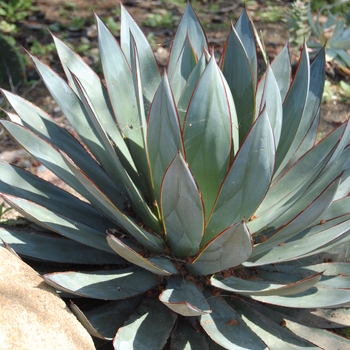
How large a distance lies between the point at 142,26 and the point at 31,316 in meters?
3.77

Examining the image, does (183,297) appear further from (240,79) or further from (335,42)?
(335,42)

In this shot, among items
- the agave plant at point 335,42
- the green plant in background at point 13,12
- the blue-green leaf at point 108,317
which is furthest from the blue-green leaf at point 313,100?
the green plant in background at point 13,12

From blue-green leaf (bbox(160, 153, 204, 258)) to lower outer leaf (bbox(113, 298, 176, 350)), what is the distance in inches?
9.1

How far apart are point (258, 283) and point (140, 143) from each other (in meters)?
0.76

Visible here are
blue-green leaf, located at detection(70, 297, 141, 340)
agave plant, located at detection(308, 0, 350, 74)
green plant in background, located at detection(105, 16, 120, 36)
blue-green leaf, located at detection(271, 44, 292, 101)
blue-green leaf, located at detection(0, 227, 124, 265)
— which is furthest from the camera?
green plant in background, located at detection(105, 16, 120, 36)

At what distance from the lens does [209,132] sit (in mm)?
1581

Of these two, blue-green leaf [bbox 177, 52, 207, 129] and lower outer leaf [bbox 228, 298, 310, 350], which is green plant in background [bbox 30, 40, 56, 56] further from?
lower outer leaf [bbox 228, 298, 310, 350]

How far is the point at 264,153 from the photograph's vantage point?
58.7 inches

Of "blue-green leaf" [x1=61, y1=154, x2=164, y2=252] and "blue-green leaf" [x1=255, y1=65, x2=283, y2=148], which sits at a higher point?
"blue-green leaf" [x1=255, y1=65, x2=283, y2=148]

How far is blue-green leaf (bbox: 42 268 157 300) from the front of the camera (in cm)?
152

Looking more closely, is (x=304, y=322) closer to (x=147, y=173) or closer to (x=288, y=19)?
(x=147, y=173)

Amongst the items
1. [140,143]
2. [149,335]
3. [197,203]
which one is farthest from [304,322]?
[140,143]

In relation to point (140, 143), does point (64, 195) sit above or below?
below

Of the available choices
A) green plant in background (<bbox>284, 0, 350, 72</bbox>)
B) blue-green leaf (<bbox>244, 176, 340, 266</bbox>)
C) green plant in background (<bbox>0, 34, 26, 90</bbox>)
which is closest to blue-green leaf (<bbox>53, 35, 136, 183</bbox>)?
blue-green leaf (<bbox>244, 176, 340, 266</bbox>)
